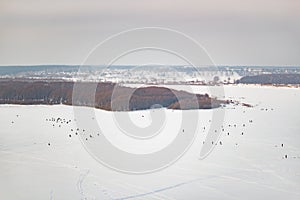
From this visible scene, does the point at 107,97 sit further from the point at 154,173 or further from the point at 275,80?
the point at 275,80

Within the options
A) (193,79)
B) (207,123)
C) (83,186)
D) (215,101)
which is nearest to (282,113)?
(207,123)

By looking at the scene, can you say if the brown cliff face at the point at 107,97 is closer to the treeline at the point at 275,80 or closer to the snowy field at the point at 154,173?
the snowy field at the point at 154,173

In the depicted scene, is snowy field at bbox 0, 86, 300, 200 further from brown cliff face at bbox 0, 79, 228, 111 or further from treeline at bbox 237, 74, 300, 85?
treeline at bbox 237, 74, 300, 85

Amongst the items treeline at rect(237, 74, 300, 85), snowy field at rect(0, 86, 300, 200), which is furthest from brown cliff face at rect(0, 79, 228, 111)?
treeline at rect(237, 74, 300, 85)

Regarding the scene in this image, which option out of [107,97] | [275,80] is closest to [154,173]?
[107,97]

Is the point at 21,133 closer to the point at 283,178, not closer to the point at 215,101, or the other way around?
the point at 283,178

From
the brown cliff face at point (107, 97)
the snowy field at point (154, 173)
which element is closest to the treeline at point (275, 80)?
the brown cliff face at point (107, 97)
